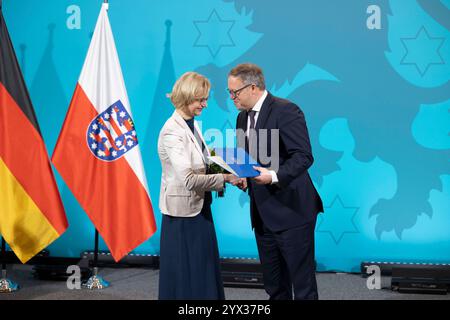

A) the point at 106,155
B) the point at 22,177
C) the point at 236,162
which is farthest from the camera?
the point at 106,155

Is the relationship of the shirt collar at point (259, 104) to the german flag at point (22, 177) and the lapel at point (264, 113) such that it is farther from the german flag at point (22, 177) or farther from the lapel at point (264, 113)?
the german flag at point (22, 177)

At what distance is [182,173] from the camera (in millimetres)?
3125

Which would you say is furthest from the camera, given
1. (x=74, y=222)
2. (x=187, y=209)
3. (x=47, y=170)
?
(x=74, y=222)

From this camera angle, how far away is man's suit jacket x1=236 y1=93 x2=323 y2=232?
312 centimetres

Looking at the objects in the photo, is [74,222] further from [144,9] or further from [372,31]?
[372,31]

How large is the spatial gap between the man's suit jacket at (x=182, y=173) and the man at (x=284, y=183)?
0.26 meters

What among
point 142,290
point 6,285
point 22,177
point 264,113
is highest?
point 264,113

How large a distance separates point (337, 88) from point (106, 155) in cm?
216

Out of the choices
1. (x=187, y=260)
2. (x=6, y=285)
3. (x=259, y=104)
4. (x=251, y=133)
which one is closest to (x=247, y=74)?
(x=259, y=104)

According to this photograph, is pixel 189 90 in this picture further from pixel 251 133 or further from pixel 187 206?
pixel 187 206

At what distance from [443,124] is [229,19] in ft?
7.01

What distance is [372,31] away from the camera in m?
5.27

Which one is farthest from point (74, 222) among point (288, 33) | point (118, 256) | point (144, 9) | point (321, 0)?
point (321, 0)

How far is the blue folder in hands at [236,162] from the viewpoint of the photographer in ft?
9.45
